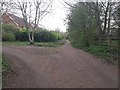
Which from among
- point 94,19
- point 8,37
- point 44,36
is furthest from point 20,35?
point 94,19

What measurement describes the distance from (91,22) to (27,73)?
1705 cm

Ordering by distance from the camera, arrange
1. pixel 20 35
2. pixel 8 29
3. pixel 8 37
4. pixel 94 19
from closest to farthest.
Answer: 1. pixel 94 19
2. pixel 8 37
3. pixel 8 29
4. pixel 20 35

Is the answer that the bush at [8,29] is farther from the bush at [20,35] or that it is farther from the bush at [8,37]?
the bush at [8,37]

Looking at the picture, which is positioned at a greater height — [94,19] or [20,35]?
[94,19]

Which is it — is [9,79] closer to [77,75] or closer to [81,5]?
[77,75]

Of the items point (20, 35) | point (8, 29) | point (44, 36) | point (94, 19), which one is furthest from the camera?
point (44, 36)

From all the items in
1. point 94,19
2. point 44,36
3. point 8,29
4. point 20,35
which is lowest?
point 44,36

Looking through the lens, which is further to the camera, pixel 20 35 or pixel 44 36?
pixel 44 36

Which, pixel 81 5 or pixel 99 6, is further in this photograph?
pixel 81 5

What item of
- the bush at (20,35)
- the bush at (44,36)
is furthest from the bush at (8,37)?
the bush at (44,36)

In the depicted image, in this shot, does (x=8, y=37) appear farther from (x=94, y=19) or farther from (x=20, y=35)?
(x=94, y=19)

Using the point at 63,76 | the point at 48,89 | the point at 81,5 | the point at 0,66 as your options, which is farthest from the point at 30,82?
the point at 81,5

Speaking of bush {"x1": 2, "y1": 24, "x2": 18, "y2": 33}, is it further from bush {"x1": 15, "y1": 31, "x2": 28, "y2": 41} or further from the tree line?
the tree line

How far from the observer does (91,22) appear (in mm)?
25750
